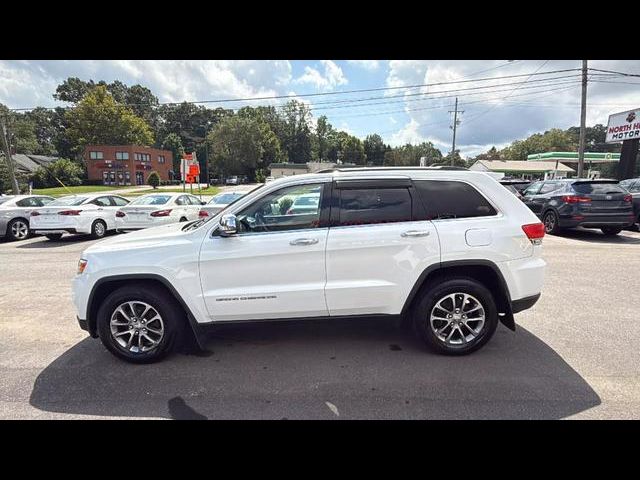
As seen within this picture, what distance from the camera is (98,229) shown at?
11.4 m

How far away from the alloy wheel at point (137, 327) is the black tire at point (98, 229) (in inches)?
375

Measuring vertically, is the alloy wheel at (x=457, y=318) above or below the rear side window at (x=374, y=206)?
below

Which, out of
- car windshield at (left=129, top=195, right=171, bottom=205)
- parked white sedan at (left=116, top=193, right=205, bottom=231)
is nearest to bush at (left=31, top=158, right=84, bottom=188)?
car windshield at (left=129, top=195, right=171, bottom=205)

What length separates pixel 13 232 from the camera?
36.2 ft

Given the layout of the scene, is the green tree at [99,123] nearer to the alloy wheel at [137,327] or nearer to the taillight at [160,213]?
the taillight at [160,213]

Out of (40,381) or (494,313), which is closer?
(40,381)

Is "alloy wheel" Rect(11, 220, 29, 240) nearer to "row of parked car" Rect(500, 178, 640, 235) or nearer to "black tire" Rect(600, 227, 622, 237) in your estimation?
"row of parked car" Rect(500, 178, 640, 235)

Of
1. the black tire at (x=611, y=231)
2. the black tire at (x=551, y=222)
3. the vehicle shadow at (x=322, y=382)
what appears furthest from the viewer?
the black tire at (x=551, y=222)

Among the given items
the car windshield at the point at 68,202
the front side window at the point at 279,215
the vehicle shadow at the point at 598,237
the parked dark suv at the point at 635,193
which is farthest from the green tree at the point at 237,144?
the front side window at the point at 279,215

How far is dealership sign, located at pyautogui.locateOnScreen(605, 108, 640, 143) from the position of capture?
1767cm

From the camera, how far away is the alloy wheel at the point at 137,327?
3.38m
